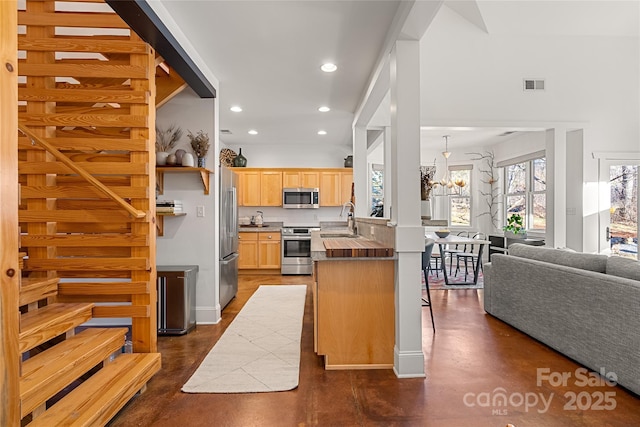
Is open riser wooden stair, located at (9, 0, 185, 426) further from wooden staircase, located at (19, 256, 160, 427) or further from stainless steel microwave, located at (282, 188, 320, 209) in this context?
stainless steel microwave, located at (282, 188, 320, 209)

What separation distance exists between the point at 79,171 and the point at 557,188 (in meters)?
5.76

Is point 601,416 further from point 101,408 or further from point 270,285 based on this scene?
point 270,285

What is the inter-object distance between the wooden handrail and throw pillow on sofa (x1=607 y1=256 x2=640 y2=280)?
130 inches

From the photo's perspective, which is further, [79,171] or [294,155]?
[294,155]

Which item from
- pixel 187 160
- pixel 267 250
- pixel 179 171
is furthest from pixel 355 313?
pixel 267 250

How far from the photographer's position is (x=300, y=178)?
6.87 m

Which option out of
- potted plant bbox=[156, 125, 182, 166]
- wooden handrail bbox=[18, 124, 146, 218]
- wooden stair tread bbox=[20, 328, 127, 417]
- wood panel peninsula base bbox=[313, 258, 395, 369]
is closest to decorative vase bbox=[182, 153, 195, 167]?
potted plant bbox=[156, 125, 182, 166]

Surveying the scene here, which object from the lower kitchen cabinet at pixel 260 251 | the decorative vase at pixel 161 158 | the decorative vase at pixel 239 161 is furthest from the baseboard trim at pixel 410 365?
the decorative vase at pixel 239 161

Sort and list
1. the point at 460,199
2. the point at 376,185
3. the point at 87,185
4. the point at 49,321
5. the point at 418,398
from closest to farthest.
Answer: the point at 49,321, the point at 418,398, the point at 87,185, the point at 376,185, the point at 460,199

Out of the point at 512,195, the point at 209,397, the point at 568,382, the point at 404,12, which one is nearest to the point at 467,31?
the point at 404,12

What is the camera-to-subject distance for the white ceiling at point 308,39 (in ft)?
8.23

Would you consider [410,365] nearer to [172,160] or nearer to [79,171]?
[79,171]

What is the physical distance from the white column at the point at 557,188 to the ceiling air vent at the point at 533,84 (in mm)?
657

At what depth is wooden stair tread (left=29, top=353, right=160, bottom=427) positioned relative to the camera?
5.49 feet
